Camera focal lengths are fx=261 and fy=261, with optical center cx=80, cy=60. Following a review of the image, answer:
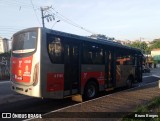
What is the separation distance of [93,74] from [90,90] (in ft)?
2.67

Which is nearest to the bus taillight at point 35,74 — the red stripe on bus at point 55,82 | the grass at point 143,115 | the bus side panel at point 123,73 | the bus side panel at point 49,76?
the bus side panel at point 49,76

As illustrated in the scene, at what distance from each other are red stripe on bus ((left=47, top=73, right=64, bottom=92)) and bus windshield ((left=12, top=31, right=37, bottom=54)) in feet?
4.28

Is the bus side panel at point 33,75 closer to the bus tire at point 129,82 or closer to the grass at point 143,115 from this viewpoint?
the grass at point 143,115

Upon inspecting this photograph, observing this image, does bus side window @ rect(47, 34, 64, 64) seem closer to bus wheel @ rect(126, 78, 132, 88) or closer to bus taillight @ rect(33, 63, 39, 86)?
bus taillight @ rect(33, 63, 39, 86)

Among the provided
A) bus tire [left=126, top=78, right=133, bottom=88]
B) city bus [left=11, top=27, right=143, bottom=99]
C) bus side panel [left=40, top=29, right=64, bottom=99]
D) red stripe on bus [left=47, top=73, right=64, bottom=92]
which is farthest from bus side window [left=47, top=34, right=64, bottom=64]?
bus tire [left=126, top=78, right=133, bottom=88]

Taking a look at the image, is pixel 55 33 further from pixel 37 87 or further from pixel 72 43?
pixel 37 87

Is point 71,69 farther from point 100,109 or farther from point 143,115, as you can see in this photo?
point 143,115

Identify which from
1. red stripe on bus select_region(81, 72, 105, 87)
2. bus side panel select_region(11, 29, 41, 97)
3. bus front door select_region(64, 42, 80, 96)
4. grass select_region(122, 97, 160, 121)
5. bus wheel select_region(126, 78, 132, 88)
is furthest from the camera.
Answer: bus wheel select_region(126, 78, 132, 88)

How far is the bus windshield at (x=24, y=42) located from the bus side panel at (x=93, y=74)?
2941 mm

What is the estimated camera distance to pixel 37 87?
32.6 ft

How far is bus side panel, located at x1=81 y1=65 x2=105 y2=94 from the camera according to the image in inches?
484

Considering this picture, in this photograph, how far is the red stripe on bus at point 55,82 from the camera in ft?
33.7

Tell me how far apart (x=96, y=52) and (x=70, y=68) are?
245 cm

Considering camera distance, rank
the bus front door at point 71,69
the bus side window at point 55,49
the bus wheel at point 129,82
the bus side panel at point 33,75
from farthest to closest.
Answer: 1. the bus wheel at point 129,82
2. the bus front door at point 71,69
3. the bus side window at point 55,49
4. the bus side panel at point 33,75
